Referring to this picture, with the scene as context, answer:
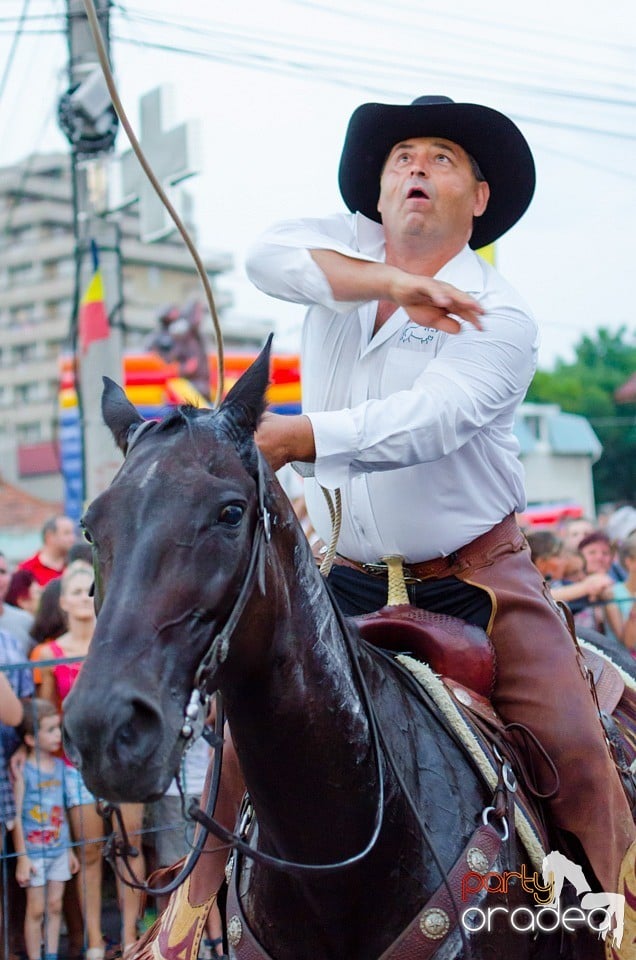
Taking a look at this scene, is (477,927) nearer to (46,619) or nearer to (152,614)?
(152,614)

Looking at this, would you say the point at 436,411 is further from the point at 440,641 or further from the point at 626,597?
the point at 626,597

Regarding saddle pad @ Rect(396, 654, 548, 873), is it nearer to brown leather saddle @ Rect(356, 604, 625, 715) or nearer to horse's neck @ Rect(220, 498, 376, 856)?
brown leather saddle @ Rect(356, 604, 625, 715)

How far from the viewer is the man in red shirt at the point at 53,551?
761 centimetres

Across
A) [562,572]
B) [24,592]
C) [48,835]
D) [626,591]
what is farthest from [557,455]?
[48,835]

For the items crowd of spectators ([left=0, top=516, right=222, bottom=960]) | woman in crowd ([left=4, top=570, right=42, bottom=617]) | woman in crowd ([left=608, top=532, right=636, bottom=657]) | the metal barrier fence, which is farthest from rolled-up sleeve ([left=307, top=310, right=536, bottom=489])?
woman in crowd ([left=4, top=570, right=42, bottom=617])

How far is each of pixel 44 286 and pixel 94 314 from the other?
34425 millimetres

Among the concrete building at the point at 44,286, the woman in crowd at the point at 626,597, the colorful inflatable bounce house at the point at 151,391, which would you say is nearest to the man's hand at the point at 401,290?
the woman in crowd at the point at 626,597

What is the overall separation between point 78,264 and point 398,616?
20.5 ft

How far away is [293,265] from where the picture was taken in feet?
10.5

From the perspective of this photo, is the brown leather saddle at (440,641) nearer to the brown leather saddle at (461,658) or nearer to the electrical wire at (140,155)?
the brown leather saddle at (461,658)

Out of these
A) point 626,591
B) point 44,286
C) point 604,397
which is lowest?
point 604,397

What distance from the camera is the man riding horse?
2898 millimetres

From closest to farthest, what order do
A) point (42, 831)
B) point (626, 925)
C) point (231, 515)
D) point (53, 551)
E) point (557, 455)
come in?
point (231, 515), point (626, 925), point (42, 831), point (53, 551), point (557, 455)

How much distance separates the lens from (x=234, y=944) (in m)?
2.81
